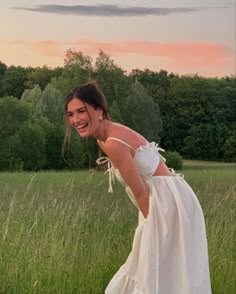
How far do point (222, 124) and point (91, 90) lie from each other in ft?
27.9

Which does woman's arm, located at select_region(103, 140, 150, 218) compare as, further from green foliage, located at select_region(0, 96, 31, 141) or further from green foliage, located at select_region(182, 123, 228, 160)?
green foliage, located at select_region(0, 96, 31, 141)

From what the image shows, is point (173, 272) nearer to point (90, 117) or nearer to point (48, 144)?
point (90, 117)

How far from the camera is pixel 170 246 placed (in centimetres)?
294

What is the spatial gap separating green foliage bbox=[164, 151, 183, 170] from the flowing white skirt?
6.49m

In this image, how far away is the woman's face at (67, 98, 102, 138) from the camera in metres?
2.74

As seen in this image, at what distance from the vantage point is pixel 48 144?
37.0 ft

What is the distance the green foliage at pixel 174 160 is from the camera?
958 centimetres

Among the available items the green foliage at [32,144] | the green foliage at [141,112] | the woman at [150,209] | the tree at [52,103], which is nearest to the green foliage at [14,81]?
the tree at [52,103]

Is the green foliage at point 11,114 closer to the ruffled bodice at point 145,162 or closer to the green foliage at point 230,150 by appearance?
the green foliage at point 230,150

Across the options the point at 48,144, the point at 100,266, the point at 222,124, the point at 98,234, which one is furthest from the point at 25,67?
the point at 100,266

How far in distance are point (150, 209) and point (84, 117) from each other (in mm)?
482

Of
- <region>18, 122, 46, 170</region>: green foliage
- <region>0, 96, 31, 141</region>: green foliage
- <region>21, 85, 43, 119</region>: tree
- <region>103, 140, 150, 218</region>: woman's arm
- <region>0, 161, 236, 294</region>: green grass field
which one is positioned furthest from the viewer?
<region>18, 122, 46, 170</region>: green foliage

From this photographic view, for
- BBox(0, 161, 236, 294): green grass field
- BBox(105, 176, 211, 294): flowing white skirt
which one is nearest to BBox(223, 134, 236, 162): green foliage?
BBox(0, 161, 236, 294): green grass field

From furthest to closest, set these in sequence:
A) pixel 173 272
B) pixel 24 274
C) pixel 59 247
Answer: pixel 59 247 < pixel 24 274 < pixel 173 272
